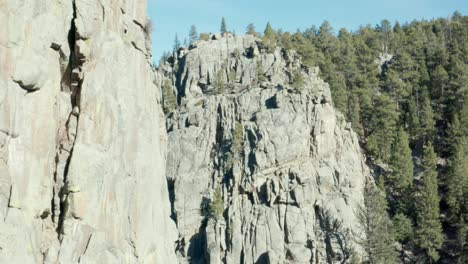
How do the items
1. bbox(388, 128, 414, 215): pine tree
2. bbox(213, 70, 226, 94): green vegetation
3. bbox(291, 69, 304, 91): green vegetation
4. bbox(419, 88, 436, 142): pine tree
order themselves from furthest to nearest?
bbox(419, 88, 436, 142): pine tree → bbox(213, 70, 226, 94): green vegetation → bbox(291, 69, 304, 91): green vegetation → bbox(388, 128, 414, 215): pine tree

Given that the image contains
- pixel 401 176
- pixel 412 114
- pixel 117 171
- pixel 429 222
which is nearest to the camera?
pixel 117 171

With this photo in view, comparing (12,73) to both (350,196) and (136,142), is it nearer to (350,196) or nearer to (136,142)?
(136,142)

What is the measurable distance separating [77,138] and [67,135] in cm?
62

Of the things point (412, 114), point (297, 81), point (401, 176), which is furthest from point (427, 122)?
point (297, 81)

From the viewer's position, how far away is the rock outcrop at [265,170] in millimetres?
69312

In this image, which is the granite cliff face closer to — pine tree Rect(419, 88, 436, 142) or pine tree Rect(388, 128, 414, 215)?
pine tree Rect(388, 128, 414, 215)

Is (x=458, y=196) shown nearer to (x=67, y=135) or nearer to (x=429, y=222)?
(x=429, y=222)

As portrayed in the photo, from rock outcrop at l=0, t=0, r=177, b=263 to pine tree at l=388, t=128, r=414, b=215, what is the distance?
144ft

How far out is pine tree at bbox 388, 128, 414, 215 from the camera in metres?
74.4

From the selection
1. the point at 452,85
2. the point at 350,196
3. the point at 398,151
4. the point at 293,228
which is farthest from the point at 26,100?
the point at 452,85

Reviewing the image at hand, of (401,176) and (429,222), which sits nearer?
(429,222)

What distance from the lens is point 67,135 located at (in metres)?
32.5

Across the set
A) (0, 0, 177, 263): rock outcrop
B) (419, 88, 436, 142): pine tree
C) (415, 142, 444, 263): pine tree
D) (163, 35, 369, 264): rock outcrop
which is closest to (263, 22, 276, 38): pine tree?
(163, 35, 369, 264): rock outcrop

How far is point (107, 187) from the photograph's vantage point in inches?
1310
